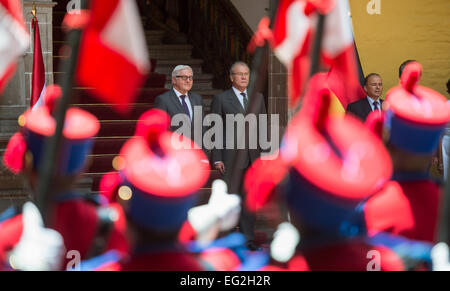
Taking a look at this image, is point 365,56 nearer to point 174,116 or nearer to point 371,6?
point 371,6

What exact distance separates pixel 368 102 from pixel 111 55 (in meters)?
4.07

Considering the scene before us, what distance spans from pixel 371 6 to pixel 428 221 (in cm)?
663

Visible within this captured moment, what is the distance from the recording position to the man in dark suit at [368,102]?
659 cm

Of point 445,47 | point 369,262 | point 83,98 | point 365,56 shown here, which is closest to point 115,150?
point 83,98

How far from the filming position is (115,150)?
8930 millimetres

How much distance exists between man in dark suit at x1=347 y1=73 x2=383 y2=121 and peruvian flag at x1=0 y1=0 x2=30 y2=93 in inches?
148

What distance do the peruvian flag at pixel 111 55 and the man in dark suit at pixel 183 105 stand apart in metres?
3.45

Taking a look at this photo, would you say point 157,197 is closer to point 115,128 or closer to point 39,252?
point 39,252

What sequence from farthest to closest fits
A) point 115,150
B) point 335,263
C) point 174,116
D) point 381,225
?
point 115,150, point 174,116, point 381,225, point 335,263

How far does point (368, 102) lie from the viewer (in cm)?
668

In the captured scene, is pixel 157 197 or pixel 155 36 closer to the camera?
pixel 157 197

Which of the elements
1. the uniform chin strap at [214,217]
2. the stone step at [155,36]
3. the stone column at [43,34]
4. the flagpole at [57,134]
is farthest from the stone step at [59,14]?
the uniform chin strap at [214,217]

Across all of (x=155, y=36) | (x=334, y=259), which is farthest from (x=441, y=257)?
(x=155, y=36)

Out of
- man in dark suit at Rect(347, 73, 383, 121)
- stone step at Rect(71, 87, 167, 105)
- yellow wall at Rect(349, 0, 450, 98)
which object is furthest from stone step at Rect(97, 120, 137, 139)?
man in dark suit at Rect(347, 73, 383, 121)
